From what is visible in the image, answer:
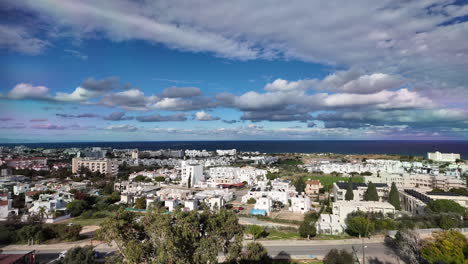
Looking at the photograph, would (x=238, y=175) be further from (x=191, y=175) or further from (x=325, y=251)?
(x=325, y=251)

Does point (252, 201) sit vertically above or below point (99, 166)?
below

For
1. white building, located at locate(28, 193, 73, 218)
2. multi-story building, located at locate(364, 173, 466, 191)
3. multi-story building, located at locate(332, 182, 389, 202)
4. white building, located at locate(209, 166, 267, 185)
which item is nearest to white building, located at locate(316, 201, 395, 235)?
multi-story building, located at locate(332, 182, 389, 202)

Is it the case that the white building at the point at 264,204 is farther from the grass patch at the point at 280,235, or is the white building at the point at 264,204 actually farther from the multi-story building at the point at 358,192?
the multi-story building at the point at 358,192

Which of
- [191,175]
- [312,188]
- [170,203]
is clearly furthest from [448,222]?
Result: [191,175]

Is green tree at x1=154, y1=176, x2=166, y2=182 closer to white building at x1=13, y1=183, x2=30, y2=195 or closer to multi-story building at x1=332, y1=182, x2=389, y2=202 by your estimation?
white building at x1=13, y1=183, x2=30, y2=195

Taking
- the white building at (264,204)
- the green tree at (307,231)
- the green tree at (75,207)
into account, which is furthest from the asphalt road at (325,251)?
the green tree at (75,207)

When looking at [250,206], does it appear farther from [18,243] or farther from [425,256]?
[18,243]
